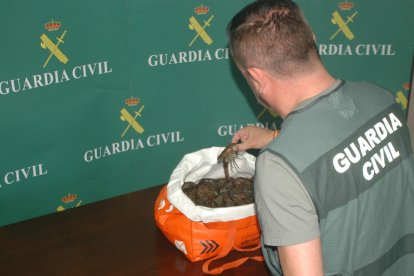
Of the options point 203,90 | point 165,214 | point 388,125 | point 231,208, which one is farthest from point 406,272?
point 203,90

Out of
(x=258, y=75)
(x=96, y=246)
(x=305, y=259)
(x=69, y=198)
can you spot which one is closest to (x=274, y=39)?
(x=258, y=75)

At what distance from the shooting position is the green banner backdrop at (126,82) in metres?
2.25

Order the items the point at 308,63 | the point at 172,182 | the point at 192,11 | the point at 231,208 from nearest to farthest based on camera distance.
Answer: the point at 308,63 → the point at 231,208 → the point at 172,182 → the point at 192,11

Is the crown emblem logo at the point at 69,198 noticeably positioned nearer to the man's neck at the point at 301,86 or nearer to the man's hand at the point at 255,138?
the man's hand at the point at 255,138

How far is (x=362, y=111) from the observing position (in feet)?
4.25

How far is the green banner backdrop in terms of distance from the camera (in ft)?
7.37

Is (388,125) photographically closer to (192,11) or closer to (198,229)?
(198,229)

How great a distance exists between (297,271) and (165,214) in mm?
688

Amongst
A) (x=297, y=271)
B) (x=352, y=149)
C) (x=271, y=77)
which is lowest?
(x=297, y=271)

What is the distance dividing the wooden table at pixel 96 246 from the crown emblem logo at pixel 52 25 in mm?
727

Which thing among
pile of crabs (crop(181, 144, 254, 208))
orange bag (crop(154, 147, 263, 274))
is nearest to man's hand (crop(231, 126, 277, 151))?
pile of crabs (crop(181, 144, 254, 208))

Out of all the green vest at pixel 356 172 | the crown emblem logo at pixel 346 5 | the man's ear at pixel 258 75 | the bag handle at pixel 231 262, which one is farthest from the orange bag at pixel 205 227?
the crown emblem logo at pixel 346 5

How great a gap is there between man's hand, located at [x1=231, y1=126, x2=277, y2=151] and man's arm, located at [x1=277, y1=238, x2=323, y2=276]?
25.2 inches

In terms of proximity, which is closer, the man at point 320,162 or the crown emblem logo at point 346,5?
the man at point 320,162
